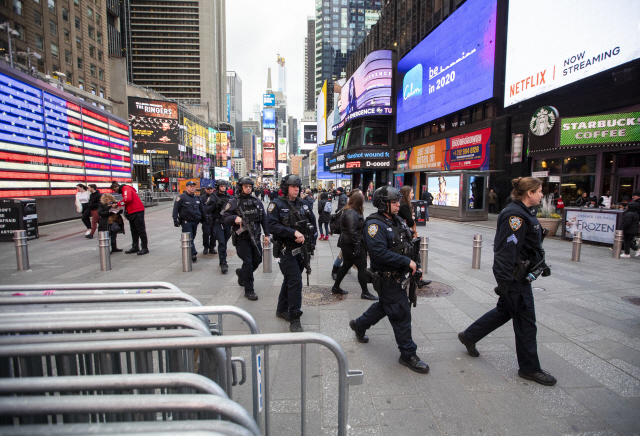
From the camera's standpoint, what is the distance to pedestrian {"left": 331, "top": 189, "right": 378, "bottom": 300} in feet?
17.7

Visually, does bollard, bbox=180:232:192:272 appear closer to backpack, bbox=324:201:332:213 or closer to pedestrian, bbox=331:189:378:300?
pedestrian, bbox=331:189:378:300

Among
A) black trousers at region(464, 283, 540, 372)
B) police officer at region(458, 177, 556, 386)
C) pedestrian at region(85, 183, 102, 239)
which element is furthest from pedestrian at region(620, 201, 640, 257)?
pedestrian at region(85, 183, 102, 239)

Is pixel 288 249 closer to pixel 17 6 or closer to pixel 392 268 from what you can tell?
pixel 392 268

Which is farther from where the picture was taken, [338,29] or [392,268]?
[338,29]

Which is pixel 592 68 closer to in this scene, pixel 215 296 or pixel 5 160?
pixel 215 296

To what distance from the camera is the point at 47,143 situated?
14.3 m

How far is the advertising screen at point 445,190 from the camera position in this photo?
18344 millimetres

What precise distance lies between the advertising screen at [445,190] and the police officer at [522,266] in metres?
15.9

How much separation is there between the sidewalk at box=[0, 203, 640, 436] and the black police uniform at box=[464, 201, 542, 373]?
329 millimetres

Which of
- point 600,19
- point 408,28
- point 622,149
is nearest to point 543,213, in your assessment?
point 622,149

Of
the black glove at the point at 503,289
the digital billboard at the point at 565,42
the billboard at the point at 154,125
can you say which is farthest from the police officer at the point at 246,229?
the billboard at the point at 154,125

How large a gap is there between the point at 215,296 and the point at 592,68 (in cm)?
1820

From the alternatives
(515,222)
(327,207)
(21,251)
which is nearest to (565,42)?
(327,207)

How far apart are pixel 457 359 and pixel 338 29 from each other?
14670 centimetres
